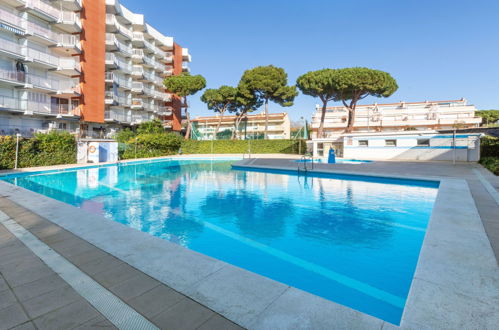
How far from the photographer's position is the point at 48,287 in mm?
2695

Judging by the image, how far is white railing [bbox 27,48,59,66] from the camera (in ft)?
76.3

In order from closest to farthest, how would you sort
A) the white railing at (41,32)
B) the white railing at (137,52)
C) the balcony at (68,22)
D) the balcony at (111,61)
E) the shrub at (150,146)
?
the white railing at (41,32), the balcony at (68,22), the shrub at (150,146), the balcony at (111,61), the white railing at (137,52)

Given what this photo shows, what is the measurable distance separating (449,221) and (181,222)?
590 cm

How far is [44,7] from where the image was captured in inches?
955

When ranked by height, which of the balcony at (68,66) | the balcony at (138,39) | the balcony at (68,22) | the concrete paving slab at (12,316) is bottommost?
the concrete paving slab at (12,316)

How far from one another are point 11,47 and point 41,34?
10.5 ft

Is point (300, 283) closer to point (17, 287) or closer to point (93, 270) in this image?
point (93, 270)

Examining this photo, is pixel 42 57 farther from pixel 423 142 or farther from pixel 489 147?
pixel 489 147

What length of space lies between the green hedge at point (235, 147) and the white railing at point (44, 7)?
18291 millimetres

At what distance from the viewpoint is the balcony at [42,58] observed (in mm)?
23078

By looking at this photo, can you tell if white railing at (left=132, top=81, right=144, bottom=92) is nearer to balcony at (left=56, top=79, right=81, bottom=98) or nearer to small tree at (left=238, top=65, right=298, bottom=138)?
balcony at (left=56, top=79, right=81, bottom=98)

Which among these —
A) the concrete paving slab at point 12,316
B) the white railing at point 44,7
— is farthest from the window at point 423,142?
the white railing at point 44,7

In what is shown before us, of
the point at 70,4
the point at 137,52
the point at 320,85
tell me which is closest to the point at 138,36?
the point at 137,52

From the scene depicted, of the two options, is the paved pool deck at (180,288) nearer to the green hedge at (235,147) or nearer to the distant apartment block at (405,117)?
the green hedge at (235,147)
